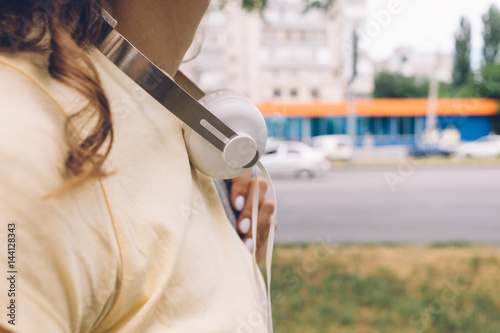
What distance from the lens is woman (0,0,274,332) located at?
412 mm

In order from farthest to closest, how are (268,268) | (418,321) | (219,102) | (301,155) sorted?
(301,155) → (418,321) → (268,268) → (219,102)

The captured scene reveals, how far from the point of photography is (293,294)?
12.2ft

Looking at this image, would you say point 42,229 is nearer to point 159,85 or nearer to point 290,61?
point 159,85

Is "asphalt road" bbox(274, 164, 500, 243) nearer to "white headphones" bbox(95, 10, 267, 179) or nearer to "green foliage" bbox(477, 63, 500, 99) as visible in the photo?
"green foliage" bbox(477, 63, 500, 99)

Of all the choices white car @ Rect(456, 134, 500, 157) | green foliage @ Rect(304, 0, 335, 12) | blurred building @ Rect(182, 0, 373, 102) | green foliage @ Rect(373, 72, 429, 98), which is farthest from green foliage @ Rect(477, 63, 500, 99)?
green foliage @ Rect(373, 72, 429, 98)

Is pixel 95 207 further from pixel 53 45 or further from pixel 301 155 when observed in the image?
pixel 301 155

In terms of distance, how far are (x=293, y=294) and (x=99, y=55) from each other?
11.2ft

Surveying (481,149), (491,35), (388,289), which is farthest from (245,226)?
(481,149)

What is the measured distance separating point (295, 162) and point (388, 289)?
31.5ft

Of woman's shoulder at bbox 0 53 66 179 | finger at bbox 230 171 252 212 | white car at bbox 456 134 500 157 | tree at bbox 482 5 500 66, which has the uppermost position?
woman's shoulder at bbox 0 53 66 179

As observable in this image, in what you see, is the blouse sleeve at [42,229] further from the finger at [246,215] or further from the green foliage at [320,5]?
the green foliage at [320,5]

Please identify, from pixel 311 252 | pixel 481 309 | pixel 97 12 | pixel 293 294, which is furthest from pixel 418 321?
pixel 97 12

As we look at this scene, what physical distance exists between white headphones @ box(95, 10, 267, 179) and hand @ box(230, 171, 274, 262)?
0.71ft

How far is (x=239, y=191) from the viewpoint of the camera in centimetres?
95
